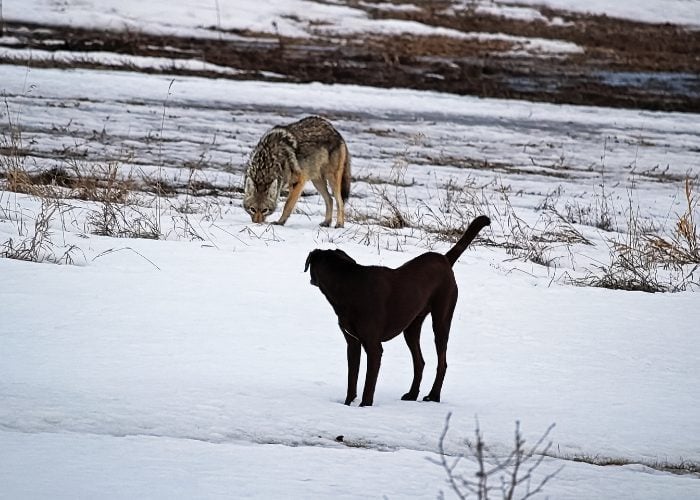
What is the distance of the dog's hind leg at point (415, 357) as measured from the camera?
5332 millimetres

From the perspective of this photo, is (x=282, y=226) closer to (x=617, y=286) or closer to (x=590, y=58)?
(x=617, y=286)

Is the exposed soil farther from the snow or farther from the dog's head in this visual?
the dog's head

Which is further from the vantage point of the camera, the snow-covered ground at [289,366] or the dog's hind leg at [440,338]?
the dog's hind leg at [440,338]

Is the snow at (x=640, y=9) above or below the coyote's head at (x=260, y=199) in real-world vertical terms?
above

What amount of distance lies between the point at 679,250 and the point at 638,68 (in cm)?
3109

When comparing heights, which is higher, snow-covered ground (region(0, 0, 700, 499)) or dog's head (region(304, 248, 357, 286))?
dog's head (region(304, 248, 357, 286))

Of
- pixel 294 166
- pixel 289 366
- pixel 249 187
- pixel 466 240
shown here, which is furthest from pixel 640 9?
pixel 289 366

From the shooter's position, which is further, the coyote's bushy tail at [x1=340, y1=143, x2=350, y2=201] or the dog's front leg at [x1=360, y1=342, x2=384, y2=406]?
the coyote's bushy tail at [x1=340, y1=143, x2=350, y2=201]

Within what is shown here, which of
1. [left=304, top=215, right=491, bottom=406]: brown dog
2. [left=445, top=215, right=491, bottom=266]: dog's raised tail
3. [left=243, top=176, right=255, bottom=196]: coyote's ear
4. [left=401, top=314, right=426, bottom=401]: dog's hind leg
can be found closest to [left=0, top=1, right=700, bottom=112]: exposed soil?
[left=243, top=176, right=255, bottom=196]: coyote's ear

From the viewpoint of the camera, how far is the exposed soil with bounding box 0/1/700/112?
29594 mm

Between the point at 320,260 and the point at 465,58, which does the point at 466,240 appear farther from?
the point at 465,58

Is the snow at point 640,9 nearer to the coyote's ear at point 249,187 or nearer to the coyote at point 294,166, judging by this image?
the coyote at point 294,166

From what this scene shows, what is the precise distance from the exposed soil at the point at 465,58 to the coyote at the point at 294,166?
16748 millimetres

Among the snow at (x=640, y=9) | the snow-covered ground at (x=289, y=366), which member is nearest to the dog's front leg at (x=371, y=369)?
the snow-covered ground at (x=289, y=366)
